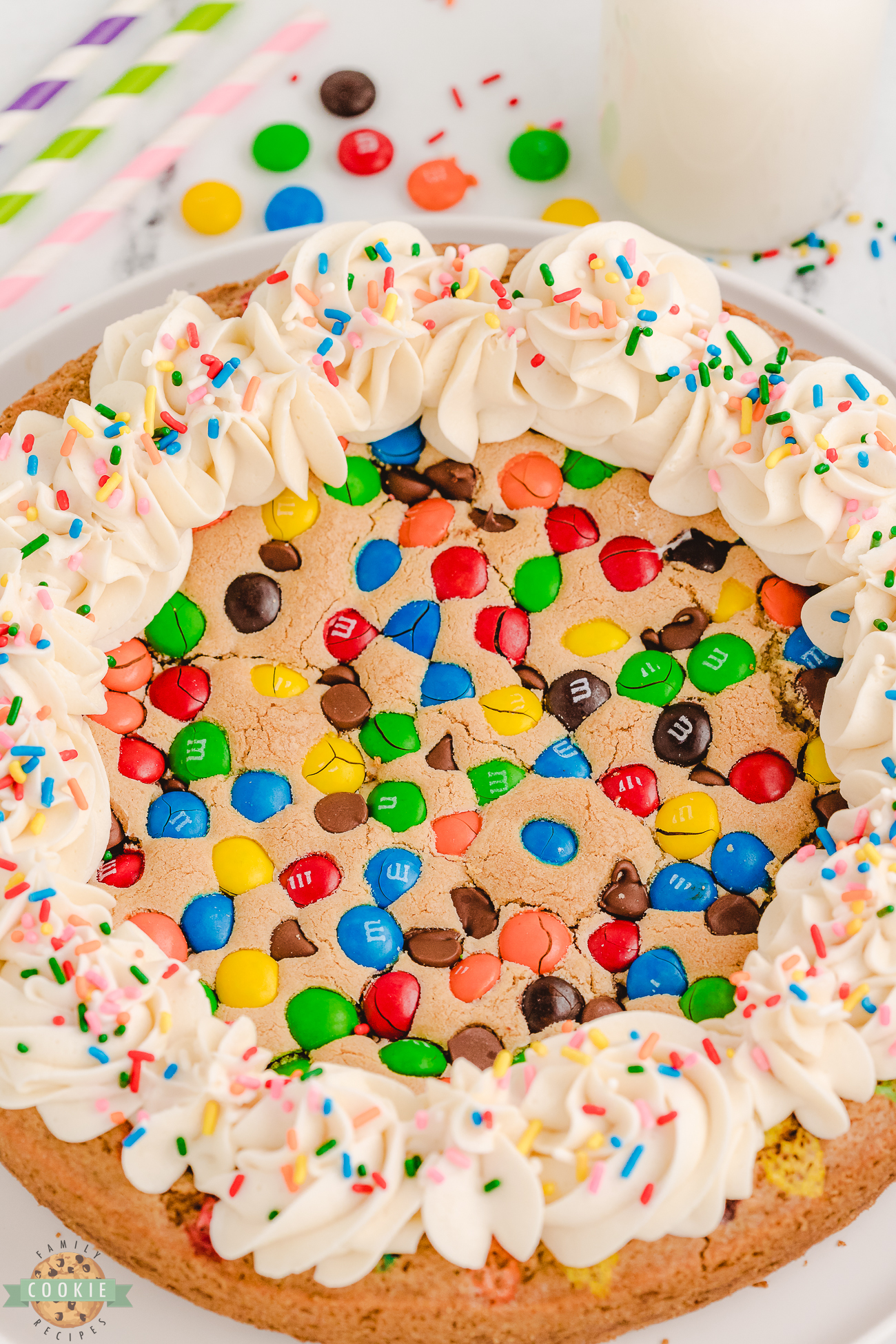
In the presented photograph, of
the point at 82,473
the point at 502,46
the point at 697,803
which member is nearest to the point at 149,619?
the point at 82,473

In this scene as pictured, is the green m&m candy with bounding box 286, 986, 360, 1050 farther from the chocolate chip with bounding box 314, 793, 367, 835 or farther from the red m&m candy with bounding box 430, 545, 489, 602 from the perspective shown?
the red m&m candy with bounding box 430, 545, 489, 602

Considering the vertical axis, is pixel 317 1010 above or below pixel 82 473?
below

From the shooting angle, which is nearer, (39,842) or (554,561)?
(39,842)

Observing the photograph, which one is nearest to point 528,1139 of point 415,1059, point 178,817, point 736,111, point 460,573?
point 415,1059

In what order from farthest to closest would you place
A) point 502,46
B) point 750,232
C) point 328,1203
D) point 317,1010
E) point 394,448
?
1. point 502,46
2. point 750,232
3. point 394,448
4. point 317,1010
5. point 328,1203

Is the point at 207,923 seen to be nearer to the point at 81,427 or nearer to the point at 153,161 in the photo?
the point at 81,427

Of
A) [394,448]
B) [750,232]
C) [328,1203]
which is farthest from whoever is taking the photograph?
[750,232]

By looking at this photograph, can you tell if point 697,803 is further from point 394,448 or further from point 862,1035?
point 394,448

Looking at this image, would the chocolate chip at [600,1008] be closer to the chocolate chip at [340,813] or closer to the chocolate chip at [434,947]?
the chocolate chip at [434,947]

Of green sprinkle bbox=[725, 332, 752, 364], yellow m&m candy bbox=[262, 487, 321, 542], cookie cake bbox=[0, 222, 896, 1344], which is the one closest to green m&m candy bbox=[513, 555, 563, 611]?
cookie cake bbox=[0, 222, 896, 1344]
